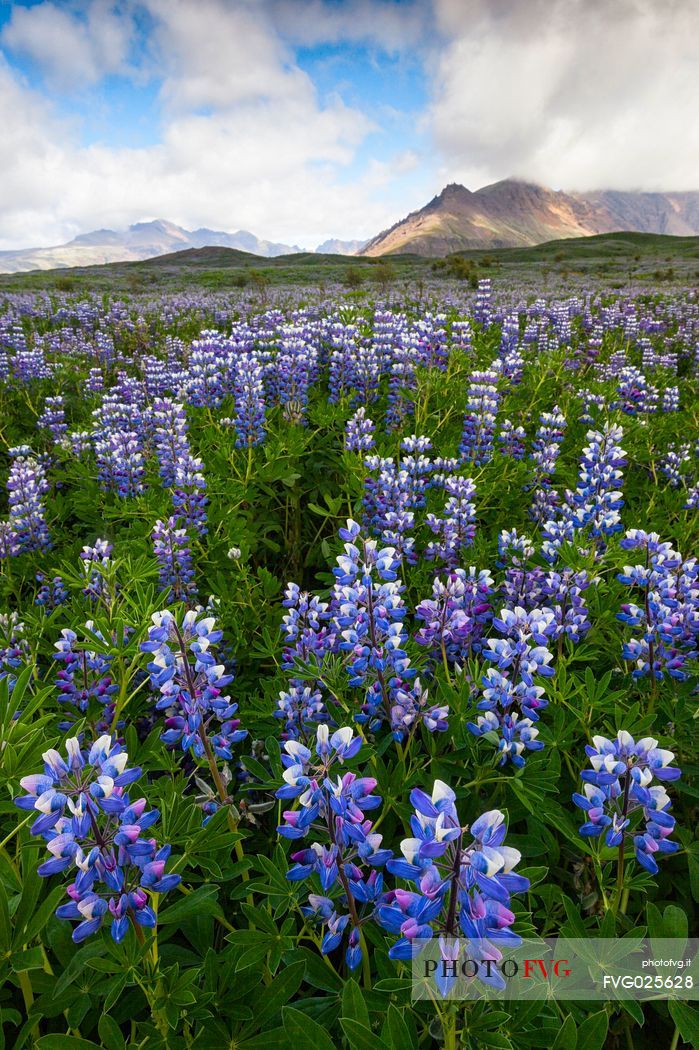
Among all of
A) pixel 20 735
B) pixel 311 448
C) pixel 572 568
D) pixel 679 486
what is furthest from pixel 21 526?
pixel 679 486

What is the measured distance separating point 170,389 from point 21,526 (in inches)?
106

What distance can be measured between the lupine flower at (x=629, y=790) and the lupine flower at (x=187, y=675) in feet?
3.31

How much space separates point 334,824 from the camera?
110cm

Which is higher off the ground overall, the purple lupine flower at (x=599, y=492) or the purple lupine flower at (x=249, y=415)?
the purple lupine flower at (x=249, y=415)

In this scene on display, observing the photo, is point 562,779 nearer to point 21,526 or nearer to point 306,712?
point 306,712

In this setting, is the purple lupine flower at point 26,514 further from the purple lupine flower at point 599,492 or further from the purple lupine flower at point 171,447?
the purple lupine flower at point 599,492

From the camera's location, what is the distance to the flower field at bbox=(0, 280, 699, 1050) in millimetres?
1059

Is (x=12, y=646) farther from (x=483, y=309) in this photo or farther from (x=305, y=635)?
(x=483, y=309)

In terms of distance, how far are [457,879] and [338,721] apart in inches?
41.0

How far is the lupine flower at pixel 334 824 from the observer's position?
108 cm

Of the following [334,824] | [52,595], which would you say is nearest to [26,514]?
[52,595]

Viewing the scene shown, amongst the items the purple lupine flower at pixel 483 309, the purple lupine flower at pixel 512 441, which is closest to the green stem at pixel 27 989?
the purple lupine flower at pixel 512 441

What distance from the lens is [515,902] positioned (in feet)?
4.21

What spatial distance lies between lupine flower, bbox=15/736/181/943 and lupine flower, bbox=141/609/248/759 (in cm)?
39
